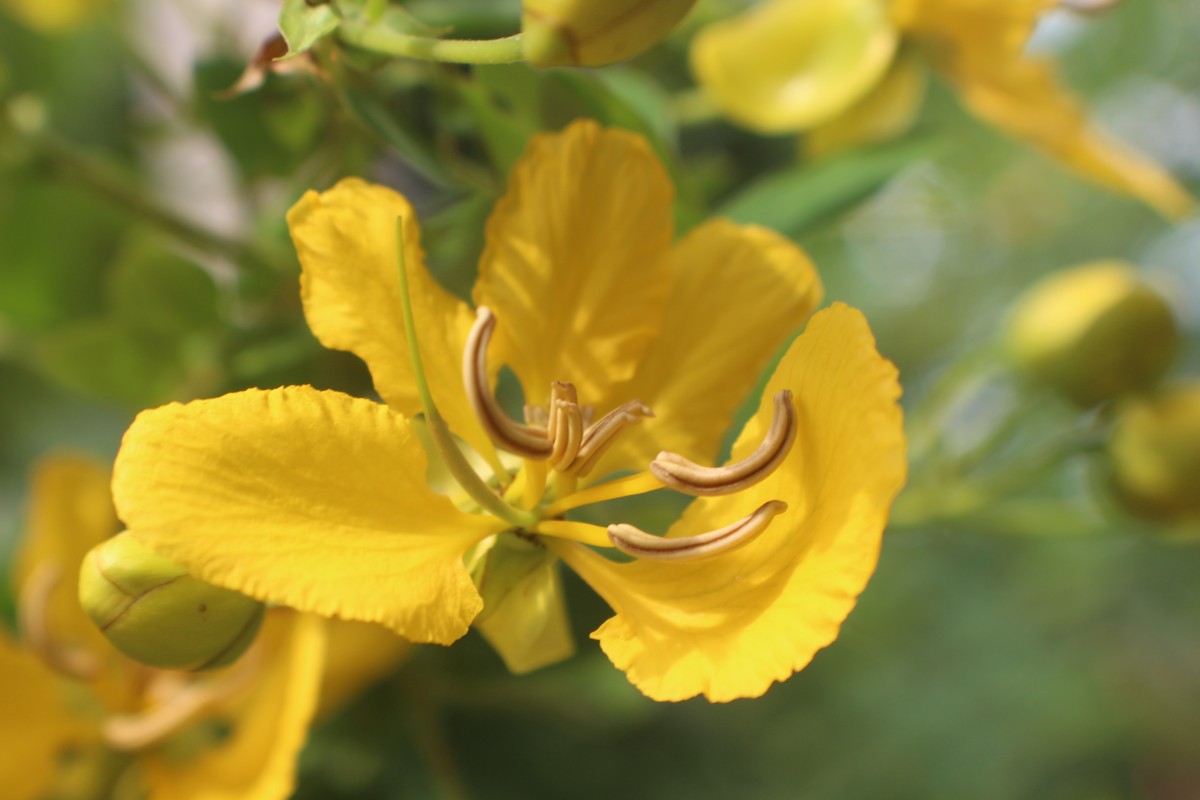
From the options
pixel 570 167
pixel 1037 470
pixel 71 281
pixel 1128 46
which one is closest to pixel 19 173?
pixel 71 281

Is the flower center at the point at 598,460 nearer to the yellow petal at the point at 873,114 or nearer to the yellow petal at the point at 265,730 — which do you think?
the yellow petal at the point at 265,730

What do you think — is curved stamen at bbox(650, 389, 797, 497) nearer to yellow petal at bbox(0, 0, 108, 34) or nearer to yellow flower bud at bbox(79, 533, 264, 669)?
yellow flower bud at bbox(79, 533, 264, 669)

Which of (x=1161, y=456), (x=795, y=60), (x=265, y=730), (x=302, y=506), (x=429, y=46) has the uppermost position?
(x=429, y=46)

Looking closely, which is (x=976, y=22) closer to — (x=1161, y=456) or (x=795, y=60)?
(x=795, y=60)

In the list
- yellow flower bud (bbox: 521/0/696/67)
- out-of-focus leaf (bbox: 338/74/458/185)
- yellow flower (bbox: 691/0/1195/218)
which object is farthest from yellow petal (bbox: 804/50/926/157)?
yellow flower bud (bbox: 521/0/696/67)

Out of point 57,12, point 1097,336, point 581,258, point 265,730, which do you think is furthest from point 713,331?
point 57,12

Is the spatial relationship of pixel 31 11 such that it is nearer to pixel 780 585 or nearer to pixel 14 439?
pixel 14 439
